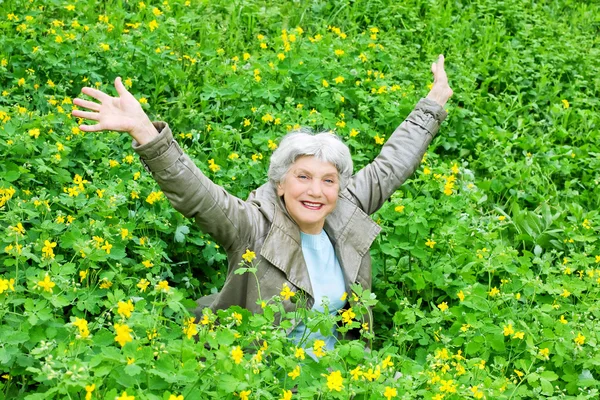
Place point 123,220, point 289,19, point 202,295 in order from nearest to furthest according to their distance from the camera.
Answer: point 123,220 < point 202,295 < point 289,19

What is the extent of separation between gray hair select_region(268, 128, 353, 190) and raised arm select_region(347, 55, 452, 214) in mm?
273

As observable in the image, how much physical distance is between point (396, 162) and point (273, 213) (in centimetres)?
73

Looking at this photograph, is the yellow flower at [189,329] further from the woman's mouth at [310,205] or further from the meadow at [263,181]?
the woman's mouth at [310,205]

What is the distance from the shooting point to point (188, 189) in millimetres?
3111

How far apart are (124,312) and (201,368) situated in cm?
29

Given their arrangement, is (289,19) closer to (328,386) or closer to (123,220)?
(123,220)

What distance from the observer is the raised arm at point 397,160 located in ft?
12.7

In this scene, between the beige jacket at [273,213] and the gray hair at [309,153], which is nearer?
the beige jacket at [273,213]

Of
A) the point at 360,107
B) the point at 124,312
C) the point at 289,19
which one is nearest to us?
the point at 124,312

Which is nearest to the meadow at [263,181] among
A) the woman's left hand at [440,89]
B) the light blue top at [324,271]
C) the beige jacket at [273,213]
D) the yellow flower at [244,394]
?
the yellow flower at [244,394]

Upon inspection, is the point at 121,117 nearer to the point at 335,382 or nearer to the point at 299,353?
the point at 299,353

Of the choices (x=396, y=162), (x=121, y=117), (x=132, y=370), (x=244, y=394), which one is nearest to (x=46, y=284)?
(x=132, y=370)

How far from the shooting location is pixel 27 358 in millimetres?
2775

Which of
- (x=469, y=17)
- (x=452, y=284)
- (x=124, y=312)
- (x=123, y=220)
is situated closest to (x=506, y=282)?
(x=452, y=284)
